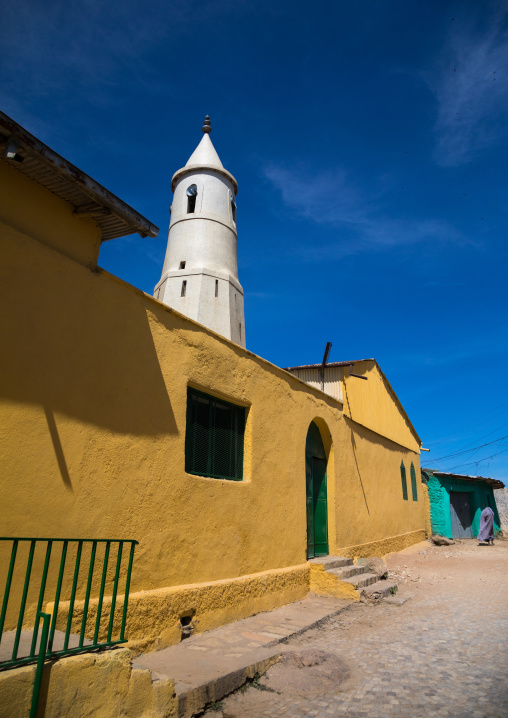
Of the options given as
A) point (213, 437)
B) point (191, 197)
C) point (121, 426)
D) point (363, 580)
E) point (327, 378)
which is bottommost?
point (363, 580)

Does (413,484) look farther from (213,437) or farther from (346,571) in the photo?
(213,437)

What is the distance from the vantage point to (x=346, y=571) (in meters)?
8.27

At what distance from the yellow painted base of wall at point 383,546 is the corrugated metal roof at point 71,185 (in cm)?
746

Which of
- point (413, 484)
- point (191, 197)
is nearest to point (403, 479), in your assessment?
point (413, 484)

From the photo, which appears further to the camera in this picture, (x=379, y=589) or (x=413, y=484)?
(x=413, y=484)

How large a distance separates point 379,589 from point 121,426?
5774 millimetres

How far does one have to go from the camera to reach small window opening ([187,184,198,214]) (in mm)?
17500

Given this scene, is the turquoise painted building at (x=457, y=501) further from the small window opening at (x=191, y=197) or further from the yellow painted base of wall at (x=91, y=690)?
the yellow painted base of wall at (x=91, y=690)

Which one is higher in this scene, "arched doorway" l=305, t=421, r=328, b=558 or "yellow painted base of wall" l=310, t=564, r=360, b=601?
"arched doorway" l=305, t=421, r=328, b=558

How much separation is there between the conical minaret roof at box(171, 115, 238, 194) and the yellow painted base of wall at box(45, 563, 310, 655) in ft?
50.0

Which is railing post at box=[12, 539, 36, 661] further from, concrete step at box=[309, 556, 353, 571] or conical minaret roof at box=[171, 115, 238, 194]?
conical minaret roof at box=[171, 115, 238, 194]

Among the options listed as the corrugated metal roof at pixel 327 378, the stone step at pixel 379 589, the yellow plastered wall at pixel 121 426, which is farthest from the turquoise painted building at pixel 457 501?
the yellow plastered wall at pixel 121 426

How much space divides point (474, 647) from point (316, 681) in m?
2.05

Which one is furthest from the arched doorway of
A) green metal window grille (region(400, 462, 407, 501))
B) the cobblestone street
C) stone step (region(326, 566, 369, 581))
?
green metal window grille (region(400, 462, 407, 501))
